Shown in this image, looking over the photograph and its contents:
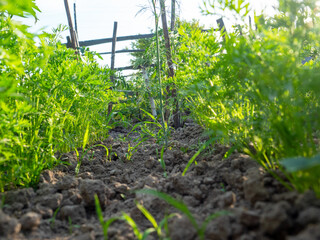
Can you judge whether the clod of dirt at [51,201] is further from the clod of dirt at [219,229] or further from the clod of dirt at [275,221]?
the clod of dirt at [275,221]

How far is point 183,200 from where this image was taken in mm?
1472

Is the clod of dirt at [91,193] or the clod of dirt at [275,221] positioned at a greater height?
the clod of dirt at [275,221]

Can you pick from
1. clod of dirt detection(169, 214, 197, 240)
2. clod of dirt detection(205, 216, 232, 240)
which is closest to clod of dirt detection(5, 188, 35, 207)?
clod of dirt detection(169, 214, 197, 240)

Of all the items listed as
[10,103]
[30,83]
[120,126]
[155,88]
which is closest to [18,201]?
[10,103]

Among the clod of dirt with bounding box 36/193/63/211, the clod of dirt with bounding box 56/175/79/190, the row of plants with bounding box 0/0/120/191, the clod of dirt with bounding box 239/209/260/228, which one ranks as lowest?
the clod of dirt with bounding box 36/193/63/211

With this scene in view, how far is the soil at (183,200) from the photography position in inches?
39.7

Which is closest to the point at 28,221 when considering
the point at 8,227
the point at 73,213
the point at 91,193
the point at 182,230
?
the point at 8,227

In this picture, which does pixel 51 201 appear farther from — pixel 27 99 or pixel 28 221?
pixel 27 99

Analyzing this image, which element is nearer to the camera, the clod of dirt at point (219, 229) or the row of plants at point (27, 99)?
the clod of dirt at point (219, 229)

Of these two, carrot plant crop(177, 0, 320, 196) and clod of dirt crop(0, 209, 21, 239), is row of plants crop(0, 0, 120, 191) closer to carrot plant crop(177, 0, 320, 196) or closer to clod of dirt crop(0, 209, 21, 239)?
clod of dirt crop(0, 209, 21, 239)

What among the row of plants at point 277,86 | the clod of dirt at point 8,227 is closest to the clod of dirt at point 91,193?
the clod of dirt at point 8,227

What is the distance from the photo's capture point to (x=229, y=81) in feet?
5.29

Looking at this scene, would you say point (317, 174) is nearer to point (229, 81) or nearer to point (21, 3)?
point (229, 81)

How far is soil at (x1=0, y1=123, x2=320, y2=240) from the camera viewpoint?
3.31 feet
